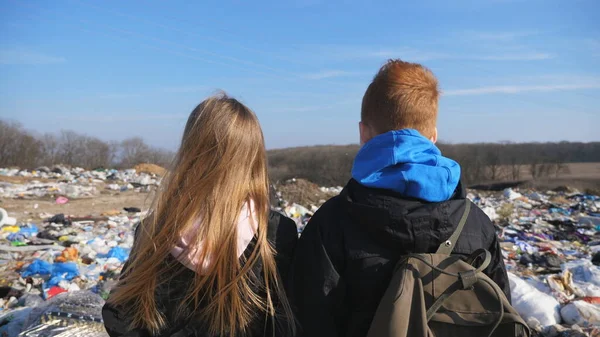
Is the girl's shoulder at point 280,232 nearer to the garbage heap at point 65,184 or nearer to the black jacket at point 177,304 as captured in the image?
the black jacket at point 177,304

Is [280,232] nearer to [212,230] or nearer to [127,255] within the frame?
[212,230]

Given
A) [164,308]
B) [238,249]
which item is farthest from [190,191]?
[164,308]

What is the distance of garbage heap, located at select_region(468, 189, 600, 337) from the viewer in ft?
13.4

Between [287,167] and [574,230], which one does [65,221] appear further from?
[287,167]

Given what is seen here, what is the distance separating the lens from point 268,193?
1789 mm

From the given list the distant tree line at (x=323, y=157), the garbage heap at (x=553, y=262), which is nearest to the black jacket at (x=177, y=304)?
the garbage heap at (x=553, y=262)

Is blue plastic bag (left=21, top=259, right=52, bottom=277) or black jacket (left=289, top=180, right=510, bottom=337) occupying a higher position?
black jacket (left=289, top=180, right=510, bottom=337)

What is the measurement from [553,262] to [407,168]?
19.8 feet

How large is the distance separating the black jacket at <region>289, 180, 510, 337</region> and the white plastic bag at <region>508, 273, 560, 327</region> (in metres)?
2.95

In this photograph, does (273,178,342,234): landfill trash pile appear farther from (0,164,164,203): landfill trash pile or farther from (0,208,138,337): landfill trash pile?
(0,208,138,337): landfill trash pile

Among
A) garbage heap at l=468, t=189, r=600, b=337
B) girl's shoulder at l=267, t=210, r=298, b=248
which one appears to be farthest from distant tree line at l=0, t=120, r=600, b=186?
girl's shoulder at l=267, t=210, r=298, b=248

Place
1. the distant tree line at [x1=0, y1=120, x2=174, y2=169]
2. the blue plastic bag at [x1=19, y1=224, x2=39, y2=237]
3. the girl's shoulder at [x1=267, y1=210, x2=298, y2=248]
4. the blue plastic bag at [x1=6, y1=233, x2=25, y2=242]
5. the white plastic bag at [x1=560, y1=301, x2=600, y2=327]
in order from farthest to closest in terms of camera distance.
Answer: the distant tree line at [x1=0, y1=120, x2=174, y2=169], the blue plastic bag at [x1=19, y1=224, x2=39, y2=237], the blue plastic bag at [x1=6, y1=233, x2=25, y2=242], the white plastic bag at [x1=560, y1=301, x2=600, y2=327], the girl's shoulder at [x1=267, y1=210, x2=298, y2=248]

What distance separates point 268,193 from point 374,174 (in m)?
0.43

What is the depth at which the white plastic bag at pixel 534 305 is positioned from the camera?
405 cm
